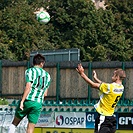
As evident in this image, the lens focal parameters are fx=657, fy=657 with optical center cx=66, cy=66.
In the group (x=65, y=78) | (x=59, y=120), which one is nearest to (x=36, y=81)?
(x=59, y=120)

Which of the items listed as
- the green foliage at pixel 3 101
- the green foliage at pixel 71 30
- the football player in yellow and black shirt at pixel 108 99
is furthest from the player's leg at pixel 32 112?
the green foliage at pixel 71 30

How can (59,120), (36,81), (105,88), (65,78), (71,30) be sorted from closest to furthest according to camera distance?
(105,88)
(36,81)
(59,120)
(65,78)
(71,30)

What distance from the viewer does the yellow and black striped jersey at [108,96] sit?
10.6 metres

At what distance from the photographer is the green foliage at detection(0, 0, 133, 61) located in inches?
1657

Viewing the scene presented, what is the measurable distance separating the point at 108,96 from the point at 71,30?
1425 inches

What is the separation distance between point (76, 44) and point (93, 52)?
6.59 feet

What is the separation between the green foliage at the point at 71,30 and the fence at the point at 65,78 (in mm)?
11869

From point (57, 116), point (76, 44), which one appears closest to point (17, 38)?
point (76, 44)

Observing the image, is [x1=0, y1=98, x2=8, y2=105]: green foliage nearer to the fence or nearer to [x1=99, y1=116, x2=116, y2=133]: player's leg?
the fence

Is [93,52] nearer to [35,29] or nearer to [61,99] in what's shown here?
[35,29]

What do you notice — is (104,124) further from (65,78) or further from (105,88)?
(65,78)

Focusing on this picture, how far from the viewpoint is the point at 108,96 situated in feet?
35.1

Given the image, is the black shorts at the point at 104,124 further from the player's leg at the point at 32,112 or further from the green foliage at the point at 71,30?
the green foliage at the point at 71,30

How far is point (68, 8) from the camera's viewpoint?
47281 mm
